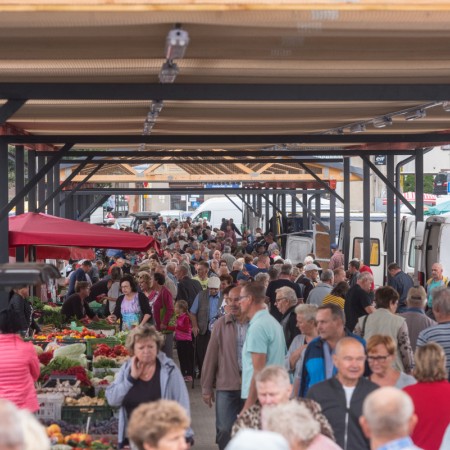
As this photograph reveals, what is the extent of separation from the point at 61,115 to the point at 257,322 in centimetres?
628

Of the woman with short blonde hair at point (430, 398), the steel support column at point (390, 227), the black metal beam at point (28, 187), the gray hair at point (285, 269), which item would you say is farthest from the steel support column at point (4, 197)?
the steel support column at point (390, 227)

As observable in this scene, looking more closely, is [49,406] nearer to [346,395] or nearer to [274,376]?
[346,395]

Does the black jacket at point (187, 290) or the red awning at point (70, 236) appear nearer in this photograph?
the red awning at point (70, 236)

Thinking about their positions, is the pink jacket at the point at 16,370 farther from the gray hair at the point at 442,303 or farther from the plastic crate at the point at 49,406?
the gray hair at the point at 442,303

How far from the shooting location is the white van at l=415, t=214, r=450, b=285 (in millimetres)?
20766

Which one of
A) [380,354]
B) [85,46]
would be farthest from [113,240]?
[380,354]

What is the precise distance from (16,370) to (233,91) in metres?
3.19

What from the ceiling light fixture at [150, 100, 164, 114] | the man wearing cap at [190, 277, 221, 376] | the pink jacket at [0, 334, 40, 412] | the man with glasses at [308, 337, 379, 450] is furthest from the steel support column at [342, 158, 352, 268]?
the man with glasses at [308, 337, 379, 450]

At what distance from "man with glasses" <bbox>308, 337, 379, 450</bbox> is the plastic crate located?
353cm

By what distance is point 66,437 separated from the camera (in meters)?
8.96

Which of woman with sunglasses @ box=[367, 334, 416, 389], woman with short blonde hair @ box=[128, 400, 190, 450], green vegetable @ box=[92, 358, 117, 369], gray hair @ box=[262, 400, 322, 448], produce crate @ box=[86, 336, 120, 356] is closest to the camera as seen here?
woman with short blonde hair @ box=[128, 400, 190, 450]

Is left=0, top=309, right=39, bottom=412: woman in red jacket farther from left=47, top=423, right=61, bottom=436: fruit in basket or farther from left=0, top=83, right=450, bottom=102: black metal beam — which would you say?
left=0, top=83, right=450, bottom=102: black metal beam

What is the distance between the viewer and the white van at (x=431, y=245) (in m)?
20.8

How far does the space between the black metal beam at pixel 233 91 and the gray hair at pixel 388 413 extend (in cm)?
552
